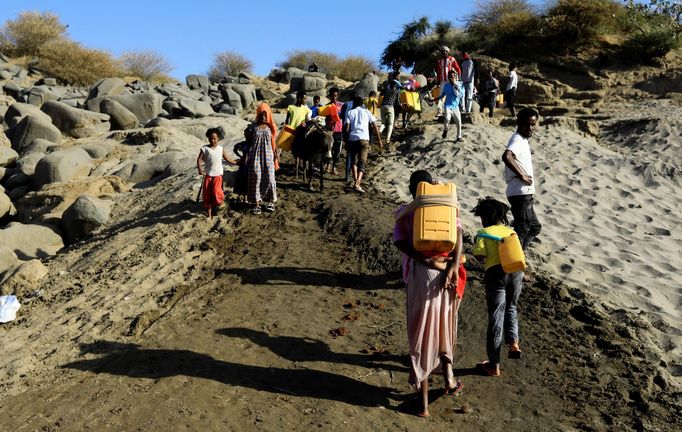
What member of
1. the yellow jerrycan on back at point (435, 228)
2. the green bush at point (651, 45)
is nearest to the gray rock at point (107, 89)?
the green bush at point (651, 45)

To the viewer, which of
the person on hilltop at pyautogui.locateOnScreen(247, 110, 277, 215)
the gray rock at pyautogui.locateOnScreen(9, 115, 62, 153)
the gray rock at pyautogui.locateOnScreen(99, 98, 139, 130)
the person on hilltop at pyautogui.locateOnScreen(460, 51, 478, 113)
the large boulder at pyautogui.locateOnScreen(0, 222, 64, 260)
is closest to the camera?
the person on hilltop at pyautogui.locateOnScreen(247, 110, 277, 215)

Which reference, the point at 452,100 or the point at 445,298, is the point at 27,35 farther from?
the point at 445,298

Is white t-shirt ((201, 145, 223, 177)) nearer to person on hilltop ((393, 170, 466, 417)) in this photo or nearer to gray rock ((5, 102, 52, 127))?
person on hilltop ((393, 170, 466, 417))

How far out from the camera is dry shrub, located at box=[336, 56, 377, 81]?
3412 centimetres

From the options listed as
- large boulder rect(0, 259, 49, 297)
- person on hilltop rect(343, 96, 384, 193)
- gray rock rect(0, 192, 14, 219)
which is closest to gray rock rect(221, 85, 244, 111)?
gray rock rect(0, 192, 14, 219)

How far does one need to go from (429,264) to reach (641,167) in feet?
25.3

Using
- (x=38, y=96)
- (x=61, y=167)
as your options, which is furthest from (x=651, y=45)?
(x=38, y=96)

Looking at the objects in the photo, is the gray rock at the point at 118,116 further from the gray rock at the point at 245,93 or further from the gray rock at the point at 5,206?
the gray rock at the point at 245,93

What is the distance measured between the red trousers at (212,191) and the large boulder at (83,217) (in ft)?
7.38

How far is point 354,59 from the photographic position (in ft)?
114

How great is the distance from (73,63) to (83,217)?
23.8 metres

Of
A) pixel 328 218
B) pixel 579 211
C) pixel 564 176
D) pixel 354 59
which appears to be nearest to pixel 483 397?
pixel 328 218

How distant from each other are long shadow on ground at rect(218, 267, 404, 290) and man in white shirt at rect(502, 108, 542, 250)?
1393 mm

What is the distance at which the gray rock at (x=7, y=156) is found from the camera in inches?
618
